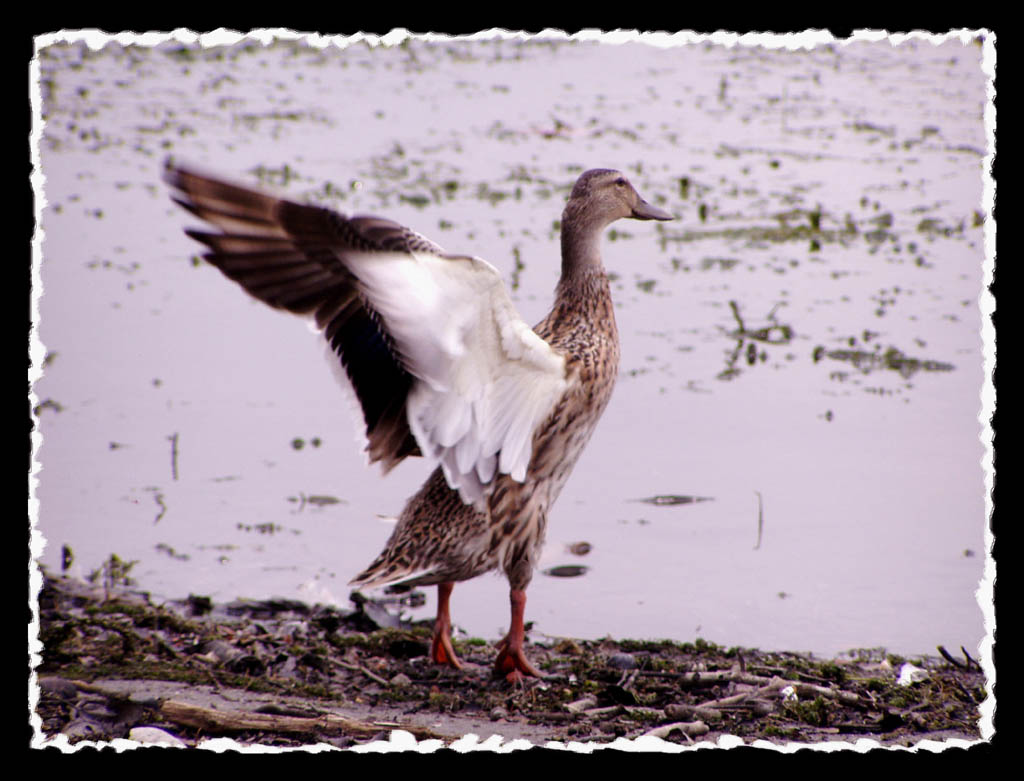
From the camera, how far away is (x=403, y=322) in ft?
11.7

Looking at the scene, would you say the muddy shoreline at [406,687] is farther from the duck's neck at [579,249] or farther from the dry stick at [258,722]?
the duck's neck at [579,249]

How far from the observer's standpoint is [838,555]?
507 centimetres

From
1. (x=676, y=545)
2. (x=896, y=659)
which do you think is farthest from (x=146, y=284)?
(x=896, y=659)

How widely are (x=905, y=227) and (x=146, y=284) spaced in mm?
4804

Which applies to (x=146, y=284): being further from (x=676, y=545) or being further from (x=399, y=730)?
(x=399, y=730)

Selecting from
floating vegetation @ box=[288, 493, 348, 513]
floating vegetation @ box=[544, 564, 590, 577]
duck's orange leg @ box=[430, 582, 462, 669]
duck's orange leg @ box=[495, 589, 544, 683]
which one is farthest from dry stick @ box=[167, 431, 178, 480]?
duck's orange leg @ box=[495, 589, 544, 683]

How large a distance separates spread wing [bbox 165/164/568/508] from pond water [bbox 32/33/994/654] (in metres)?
0.57

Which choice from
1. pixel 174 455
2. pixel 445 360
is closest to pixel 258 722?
pixel 445 360

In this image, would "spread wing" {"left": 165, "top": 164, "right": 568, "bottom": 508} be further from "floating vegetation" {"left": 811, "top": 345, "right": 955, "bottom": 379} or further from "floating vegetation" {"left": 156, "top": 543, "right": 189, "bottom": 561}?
"floating vegetation" {"left": 811, "top": 345, "right": 955, "bottom": 379}

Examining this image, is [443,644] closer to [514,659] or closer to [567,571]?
[514,659]

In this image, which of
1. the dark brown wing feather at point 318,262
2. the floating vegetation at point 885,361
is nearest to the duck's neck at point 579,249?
the dark brown wing feather at point 318,262

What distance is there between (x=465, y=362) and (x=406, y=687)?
0.99 metres

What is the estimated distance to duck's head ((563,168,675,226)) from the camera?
4680mm

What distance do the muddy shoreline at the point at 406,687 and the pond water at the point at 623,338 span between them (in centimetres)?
24
